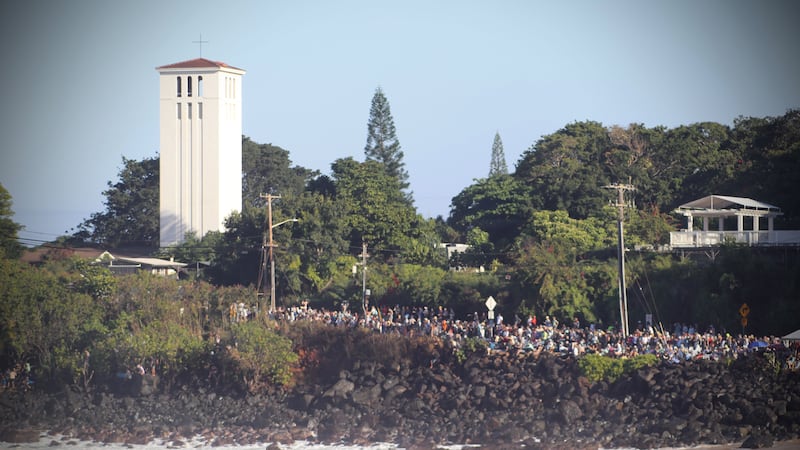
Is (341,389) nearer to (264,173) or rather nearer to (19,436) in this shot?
(19,436)

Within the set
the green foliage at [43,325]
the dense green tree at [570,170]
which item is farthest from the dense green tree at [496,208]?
the green foliage at [43,325]

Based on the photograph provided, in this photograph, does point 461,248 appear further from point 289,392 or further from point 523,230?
point 289,392

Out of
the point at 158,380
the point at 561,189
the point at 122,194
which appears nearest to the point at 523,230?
the point at 561,189

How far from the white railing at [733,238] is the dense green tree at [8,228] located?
3204 cm

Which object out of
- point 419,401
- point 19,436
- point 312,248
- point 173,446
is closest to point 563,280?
point 419,401

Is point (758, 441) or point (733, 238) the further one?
point (733, 238)

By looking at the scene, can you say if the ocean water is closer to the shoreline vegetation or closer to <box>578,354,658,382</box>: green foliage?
the shoreline vegetation

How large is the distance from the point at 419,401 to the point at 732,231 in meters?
15.5

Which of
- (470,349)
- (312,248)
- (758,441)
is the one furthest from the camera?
(312,248)

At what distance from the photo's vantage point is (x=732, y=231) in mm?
42906

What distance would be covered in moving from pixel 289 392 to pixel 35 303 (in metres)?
11.8

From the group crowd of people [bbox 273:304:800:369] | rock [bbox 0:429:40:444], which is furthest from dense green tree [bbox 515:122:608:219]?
rock [bbox 0:429:40:444]

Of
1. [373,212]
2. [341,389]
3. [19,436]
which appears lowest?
[19,436]

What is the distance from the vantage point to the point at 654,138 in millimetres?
63656
